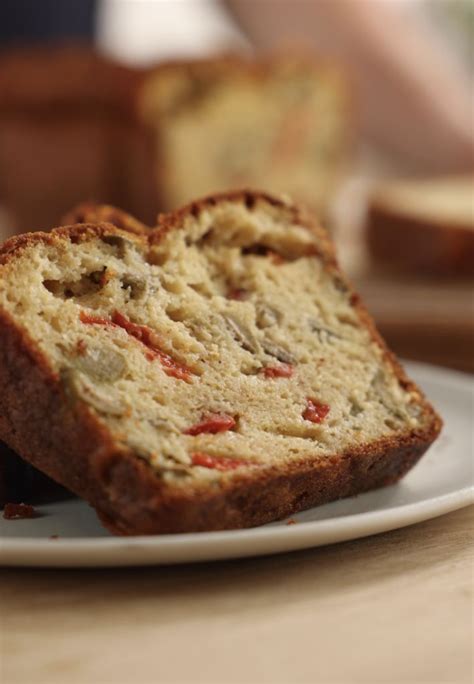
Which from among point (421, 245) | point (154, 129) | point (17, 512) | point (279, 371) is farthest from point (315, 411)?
point (154, 129)

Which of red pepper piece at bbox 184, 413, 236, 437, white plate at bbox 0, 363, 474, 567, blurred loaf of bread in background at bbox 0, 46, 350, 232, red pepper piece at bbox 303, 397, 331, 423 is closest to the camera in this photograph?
white plate at bbox 0, 363, 474, 567

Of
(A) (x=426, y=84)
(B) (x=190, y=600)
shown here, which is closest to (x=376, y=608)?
(B) (x=190, y=600)

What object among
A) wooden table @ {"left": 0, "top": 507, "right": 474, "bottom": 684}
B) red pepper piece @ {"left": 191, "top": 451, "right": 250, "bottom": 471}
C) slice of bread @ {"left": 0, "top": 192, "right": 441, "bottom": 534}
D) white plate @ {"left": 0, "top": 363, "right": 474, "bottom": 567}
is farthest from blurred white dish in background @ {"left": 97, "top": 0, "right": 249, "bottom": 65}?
wooden table @ {"left": 0, "top": 507, "right": 474, "bottom": 684}

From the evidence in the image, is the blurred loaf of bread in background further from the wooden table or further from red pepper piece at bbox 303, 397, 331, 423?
the wooden table

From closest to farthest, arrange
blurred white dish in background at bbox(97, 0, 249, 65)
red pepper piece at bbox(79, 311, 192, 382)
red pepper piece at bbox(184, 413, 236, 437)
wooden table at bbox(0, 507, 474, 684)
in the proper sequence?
wooden table at bbox(0, 507, 474, 684)
red pepper piece at bbox(184, 413, 236, 437)
red pepper piece at bbox(79, 311, 192, 382)
blurred white dish in background at bbox(97, 0, 249, 65)

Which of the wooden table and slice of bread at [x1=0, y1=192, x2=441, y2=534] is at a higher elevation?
slice of bread at [x1=0, y1=192, x2=441, y2=534]

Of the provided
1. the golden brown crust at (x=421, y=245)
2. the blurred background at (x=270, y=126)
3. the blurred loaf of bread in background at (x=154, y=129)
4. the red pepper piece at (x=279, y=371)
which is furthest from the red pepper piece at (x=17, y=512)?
the blurred loaf of bread in background at (x=154, y=129)

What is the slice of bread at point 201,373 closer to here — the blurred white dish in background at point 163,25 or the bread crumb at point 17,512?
the bread crumb at point 17,512
